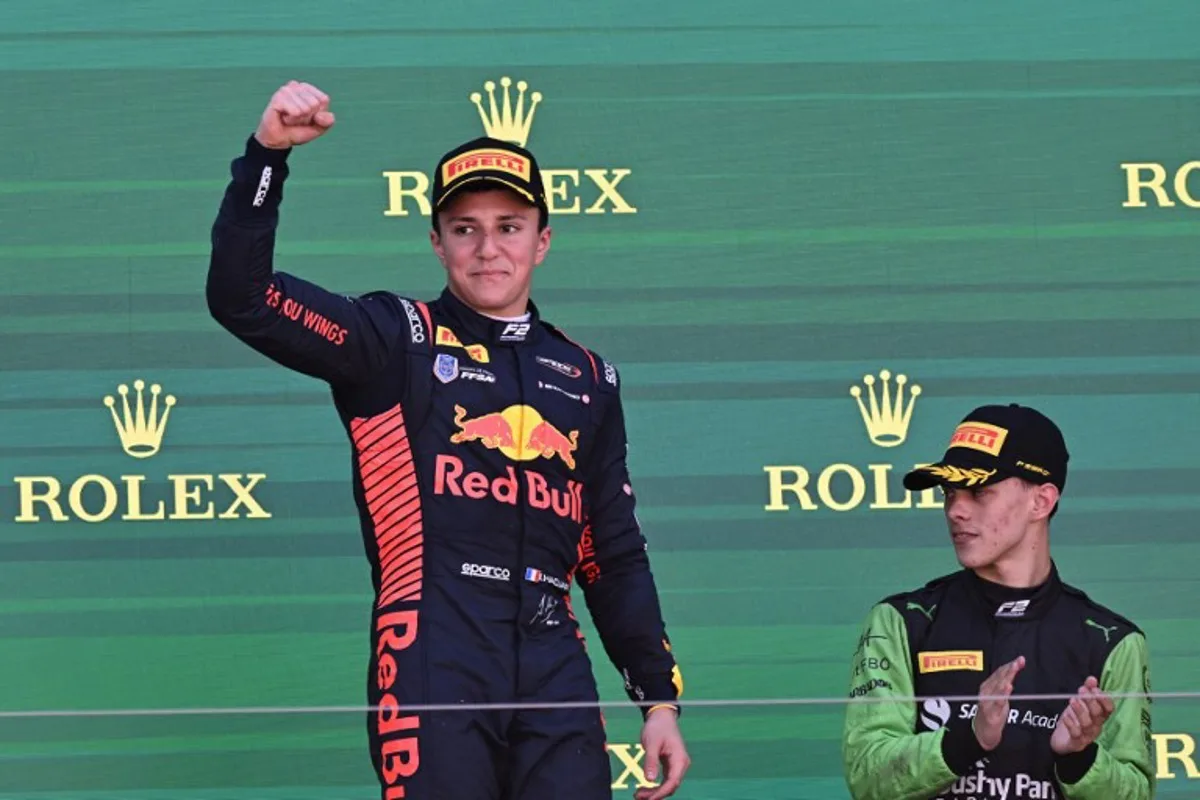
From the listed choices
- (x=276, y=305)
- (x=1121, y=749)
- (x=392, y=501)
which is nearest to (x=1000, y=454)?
(x=1121, y=749)

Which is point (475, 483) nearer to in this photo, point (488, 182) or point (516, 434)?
point (516, 434)

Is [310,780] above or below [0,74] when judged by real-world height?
below

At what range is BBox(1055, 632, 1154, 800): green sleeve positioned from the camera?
2.29m

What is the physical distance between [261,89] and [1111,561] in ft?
3.76

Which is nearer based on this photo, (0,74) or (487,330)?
(487,330)

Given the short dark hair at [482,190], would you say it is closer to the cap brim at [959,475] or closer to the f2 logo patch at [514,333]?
the f2 logo patch at [514,333]

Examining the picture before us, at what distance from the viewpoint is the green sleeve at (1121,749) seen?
2293 mm

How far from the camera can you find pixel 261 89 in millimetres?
2889

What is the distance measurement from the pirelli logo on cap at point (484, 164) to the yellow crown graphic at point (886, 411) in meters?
0.74

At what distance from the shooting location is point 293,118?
2.00 m

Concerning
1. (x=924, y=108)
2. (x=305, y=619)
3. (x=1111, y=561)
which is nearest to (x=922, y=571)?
(x=1111, y=561)

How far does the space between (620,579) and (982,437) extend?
454 mm

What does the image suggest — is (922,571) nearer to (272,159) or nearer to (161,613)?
(161,613)

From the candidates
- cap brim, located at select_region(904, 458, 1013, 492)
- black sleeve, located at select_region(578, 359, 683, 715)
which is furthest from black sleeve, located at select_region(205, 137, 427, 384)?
cap brim, located at select_region(904, 458, 1013, 492)
